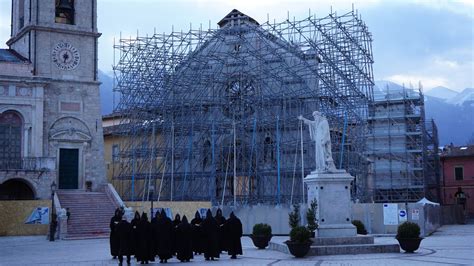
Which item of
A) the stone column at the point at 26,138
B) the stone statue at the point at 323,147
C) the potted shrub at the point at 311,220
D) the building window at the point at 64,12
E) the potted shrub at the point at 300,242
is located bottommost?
the potted shrub at the point at 300,242

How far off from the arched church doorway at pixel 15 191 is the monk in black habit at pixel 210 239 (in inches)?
840

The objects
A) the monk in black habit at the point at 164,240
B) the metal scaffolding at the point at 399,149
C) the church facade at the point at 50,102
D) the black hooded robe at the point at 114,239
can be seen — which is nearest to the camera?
the monk in black habit at the point at 164,240

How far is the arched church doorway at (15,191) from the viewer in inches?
1564

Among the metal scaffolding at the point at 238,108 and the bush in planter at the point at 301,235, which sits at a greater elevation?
the metal scaffolding at the point at 238,108

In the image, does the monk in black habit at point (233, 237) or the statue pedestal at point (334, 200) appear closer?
the monk in black habit at point (233, 237)

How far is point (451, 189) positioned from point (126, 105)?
34198 mm

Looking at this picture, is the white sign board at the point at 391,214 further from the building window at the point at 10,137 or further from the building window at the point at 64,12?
the building window at the point at 64,12

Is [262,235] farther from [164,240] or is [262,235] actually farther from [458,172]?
[458,172]

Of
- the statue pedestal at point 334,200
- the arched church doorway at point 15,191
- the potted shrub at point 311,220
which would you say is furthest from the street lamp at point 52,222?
the potted shrub at point 311,220

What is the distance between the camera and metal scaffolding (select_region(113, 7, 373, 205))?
135ft

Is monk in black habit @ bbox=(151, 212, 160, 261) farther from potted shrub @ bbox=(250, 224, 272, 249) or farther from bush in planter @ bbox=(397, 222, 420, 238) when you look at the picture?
bush in planter @ bbox=(397, 222, 420, 238)

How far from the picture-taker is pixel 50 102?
40.3 meters

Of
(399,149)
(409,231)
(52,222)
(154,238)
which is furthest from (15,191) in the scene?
(399,149)

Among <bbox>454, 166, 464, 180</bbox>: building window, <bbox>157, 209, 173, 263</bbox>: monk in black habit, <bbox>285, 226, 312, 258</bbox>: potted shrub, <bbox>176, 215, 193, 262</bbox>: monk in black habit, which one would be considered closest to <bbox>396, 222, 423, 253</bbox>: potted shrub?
<bbox>285, 226, 312, 258</bbox>: potted shrub
